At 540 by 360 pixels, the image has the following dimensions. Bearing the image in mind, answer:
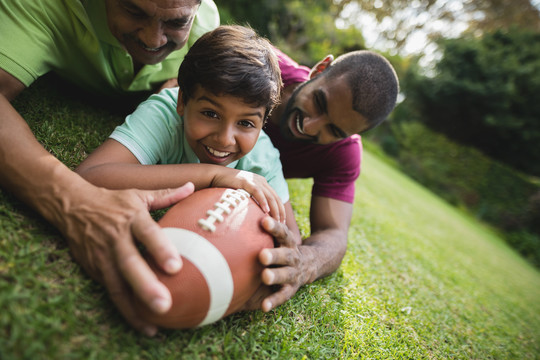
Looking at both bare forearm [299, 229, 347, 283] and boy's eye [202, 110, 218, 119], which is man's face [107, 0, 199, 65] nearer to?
boy's eye [202, 110, 218, 119]

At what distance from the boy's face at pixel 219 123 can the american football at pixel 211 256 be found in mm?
340

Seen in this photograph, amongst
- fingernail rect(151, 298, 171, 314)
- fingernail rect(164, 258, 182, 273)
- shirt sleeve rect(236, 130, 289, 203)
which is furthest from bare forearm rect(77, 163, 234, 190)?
fingernail rect(151, 298, 171, 314)

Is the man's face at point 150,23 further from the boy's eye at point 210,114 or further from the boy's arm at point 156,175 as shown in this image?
the boy's arm at point 156,175

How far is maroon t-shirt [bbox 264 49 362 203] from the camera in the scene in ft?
9.32

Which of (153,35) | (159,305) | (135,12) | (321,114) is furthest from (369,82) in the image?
(159,305)

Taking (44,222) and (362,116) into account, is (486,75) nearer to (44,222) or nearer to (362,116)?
(362,116)

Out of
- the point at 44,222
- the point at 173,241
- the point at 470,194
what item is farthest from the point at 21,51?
the point at 470,194

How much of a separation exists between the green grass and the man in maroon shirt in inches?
14.2

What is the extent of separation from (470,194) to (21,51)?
2050cm

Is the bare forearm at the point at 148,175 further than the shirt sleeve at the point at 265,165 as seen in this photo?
No

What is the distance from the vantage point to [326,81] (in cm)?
261

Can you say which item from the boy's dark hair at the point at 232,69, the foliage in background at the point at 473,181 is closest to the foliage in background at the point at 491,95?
the foliage in background at the point at 473,181

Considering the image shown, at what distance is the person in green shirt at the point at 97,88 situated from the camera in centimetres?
118

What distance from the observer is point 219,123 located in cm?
173
